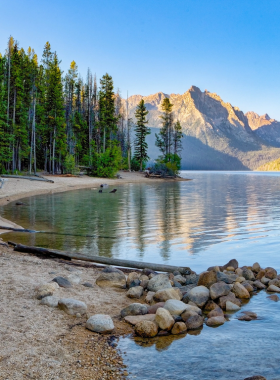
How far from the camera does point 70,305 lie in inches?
223

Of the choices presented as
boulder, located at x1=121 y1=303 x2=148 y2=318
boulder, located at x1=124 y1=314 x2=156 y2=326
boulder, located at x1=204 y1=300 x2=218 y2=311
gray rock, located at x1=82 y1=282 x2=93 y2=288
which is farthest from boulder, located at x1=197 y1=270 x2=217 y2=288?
gray rock, located at x1=82 y1=282 x2=93 y2=288

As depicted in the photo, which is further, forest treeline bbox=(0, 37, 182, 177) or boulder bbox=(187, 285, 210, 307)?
forest treeline bbox=(0, 37, 182, 177)

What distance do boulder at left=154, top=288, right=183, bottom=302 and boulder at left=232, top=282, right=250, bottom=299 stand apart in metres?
1.13

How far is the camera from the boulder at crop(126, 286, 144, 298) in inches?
273

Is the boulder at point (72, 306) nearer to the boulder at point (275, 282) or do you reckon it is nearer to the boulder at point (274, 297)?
the boulder at point (274, 297)

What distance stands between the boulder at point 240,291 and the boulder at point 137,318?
208cm

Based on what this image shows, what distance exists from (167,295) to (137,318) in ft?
3.50

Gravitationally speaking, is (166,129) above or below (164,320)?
above

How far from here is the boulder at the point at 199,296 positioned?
6531mm

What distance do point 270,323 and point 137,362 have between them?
8.23 ft

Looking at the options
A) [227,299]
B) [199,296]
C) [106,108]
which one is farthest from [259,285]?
[106,108]

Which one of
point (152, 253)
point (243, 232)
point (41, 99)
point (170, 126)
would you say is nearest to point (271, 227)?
point (243, 232)

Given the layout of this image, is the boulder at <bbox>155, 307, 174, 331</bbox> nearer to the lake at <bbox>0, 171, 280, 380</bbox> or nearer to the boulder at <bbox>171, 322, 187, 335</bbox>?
the boulder at <bbox>171, 322, 187, 335</bbox>

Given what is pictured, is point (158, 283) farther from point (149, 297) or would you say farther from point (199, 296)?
point (199, 296)
